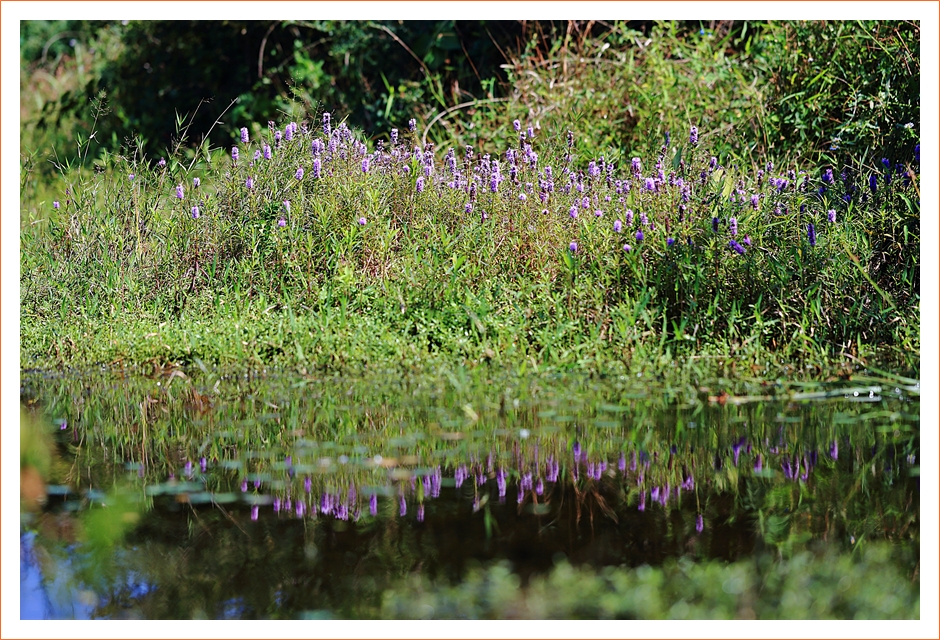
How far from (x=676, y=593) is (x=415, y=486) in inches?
39.4

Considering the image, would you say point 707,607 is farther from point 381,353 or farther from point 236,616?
point 381,353

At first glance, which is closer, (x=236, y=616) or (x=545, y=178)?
(x=236, y=616)

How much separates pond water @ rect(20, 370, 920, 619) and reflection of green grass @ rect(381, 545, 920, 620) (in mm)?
27

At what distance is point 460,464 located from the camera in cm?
339

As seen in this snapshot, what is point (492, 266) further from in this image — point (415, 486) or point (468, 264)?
point (415, 486)

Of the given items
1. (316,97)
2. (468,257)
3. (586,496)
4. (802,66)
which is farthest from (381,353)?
(316,97)

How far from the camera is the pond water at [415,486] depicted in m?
2.69

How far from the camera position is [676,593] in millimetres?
2557

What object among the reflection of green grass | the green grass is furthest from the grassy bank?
the reflection of green grass

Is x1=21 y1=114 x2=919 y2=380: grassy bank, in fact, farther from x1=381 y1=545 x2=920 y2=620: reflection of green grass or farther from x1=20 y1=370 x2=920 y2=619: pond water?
x1=381 y1=545 x2=920 y2=620: reflection of green grass

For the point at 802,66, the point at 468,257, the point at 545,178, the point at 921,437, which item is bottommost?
the point at 921,437

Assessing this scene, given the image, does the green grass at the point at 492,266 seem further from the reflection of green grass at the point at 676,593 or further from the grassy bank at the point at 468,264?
the reflection of green grass at the point at 676,593

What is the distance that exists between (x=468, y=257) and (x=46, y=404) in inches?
89.6

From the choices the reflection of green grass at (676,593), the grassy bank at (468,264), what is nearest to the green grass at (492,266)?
the grassy bank at (468,264)
